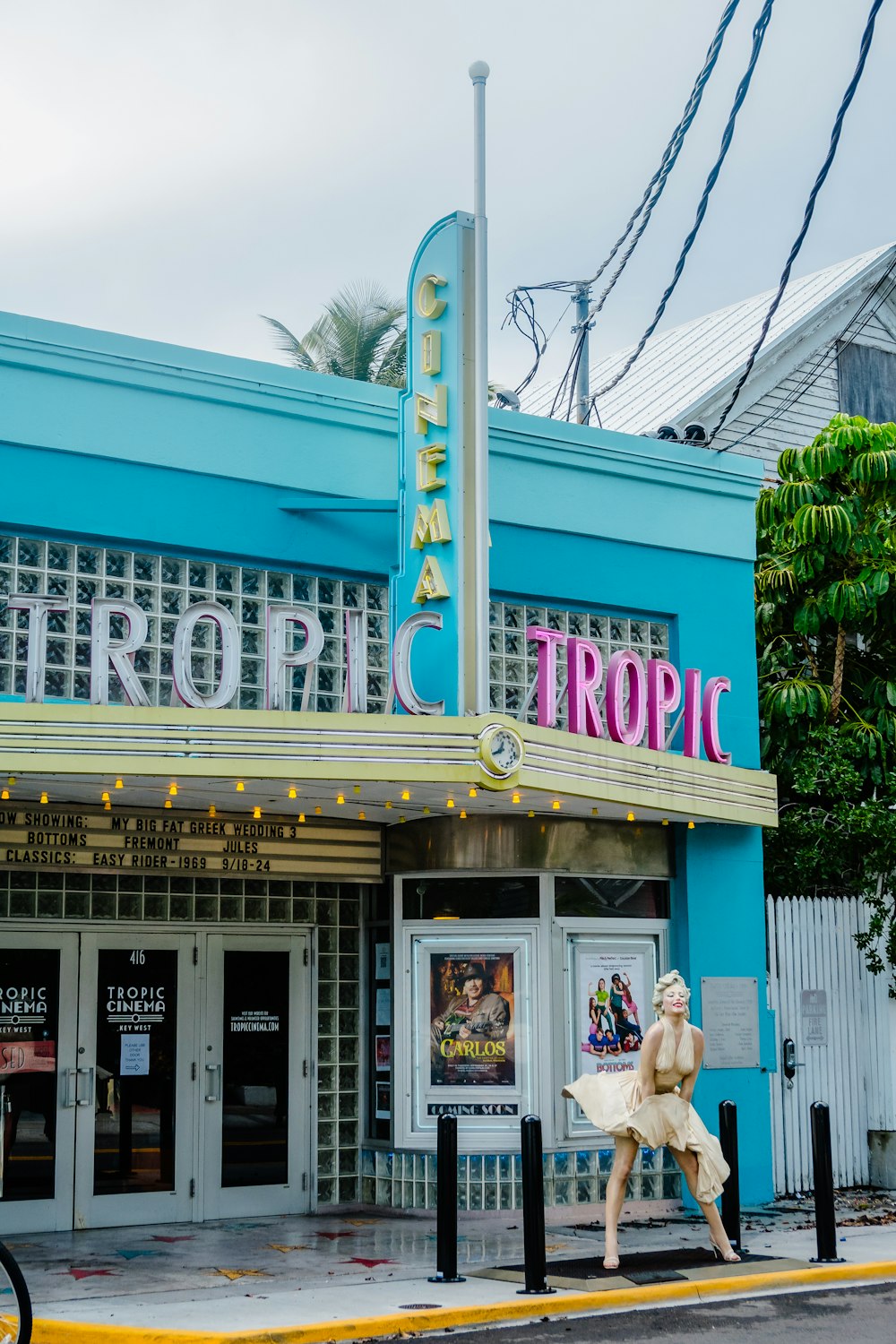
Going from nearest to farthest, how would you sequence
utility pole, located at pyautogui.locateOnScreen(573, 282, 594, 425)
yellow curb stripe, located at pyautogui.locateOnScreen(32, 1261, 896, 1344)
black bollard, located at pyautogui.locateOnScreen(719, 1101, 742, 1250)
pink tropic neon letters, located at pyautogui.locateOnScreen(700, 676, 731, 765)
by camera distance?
yellow curb stripe, located at pyautogui.locateOnScreen(32, 1261, 896, 1344)
black bollard, located at pyautogui.locateOnScreen(719, 1101, 742, 1250)
pink tropic neon letters, located at pyautogui.locateOnScreen(700, 676, 731, 765)
utility pole, located at pyautogui.locateOnScreen(573, 282, 594, 425)

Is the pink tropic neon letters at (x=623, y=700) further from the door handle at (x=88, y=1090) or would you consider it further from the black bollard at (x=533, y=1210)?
the door handle at (x=88, y=1090)

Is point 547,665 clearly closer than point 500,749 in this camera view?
No

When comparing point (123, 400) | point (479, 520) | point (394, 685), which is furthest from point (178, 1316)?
point (123, 400)

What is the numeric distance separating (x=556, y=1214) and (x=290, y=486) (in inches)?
255

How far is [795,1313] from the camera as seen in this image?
9852 mm

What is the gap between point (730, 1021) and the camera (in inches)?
579

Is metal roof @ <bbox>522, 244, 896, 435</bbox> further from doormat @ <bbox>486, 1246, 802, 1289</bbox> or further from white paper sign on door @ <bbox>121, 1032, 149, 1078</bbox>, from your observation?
doormat @ <bbox>486, 1246, 802, 1289</bbox>

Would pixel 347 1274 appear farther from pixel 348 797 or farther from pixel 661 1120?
pixel 348 797

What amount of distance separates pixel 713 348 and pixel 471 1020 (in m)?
13.6

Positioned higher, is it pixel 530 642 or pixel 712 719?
pixel 530 642

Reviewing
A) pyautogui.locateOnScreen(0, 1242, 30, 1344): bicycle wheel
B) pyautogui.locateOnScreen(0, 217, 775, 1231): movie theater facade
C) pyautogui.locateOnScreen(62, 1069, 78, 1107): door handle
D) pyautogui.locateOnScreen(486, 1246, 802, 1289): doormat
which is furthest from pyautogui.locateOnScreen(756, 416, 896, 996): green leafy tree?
pyautogui.locateOnScreen(0, 1242, 30, 1344): bicycle wheel

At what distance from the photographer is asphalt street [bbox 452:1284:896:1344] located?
29.8 ft

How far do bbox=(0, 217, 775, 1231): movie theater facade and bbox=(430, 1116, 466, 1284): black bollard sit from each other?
2.40 metres

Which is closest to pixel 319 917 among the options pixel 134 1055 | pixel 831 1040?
pixel 134 1055
